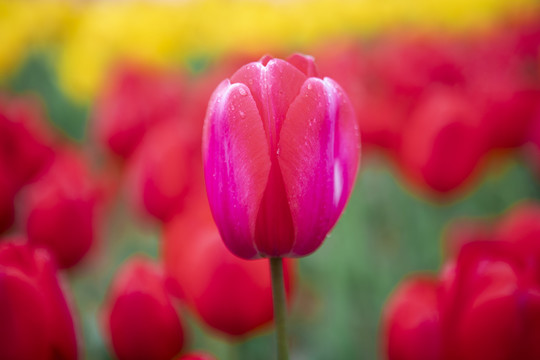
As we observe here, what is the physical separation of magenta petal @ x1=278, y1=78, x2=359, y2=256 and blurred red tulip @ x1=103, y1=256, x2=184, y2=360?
16 cm

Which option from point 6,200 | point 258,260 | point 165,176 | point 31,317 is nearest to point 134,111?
point 165,176

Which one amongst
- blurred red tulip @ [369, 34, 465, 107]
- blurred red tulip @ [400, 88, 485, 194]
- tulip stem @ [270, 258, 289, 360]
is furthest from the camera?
blurred red tulip @ [369, 34, 465, 107]

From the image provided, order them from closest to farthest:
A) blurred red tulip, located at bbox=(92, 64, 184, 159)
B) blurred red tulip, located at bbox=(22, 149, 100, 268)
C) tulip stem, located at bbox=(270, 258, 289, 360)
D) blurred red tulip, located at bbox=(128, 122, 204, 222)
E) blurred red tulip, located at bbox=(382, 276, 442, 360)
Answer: tulip stem, located at bbox=(270, 258, 289, 360)
blurred red tulip, located at bbox=(382, 276, 442, 360)
blurred red tulip, located at bbox=(22, 149, 100, 268)
blurred red tulip, located at bbox=(128, 122, 204, 222)
blurred red tulip, located at bbox=(92, 64, 184, 159)

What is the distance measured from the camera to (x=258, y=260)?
1.62 ft

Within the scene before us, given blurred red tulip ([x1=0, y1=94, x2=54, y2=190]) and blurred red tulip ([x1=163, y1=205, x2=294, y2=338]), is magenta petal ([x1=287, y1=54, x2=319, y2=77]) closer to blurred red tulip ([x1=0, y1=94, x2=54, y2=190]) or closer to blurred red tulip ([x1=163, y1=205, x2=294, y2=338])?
blurred red tulip ([x1=163, y1=205, x2=294, y2=338])

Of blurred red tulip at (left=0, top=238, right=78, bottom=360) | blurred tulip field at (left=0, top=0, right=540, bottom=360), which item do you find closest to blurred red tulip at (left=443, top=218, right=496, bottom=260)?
blurred tulip field at (left=0, top=0, right=540, bottom=360)

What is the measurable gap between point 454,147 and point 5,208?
60 centimetres

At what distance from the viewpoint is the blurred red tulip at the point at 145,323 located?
43 centimetres

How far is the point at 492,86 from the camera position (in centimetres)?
100

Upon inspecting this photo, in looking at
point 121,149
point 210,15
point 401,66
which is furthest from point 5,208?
point 210,15

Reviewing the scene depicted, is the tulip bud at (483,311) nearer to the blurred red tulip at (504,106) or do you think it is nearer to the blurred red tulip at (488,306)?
the blurred red tulip at (488,306)

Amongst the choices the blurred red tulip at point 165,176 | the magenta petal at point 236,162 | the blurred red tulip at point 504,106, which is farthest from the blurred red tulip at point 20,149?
the blurred red tulip at point 504,106

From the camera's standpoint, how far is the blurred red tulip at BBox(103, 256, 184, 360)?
43 centimetres

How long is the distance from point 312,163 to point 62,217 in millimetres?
354
